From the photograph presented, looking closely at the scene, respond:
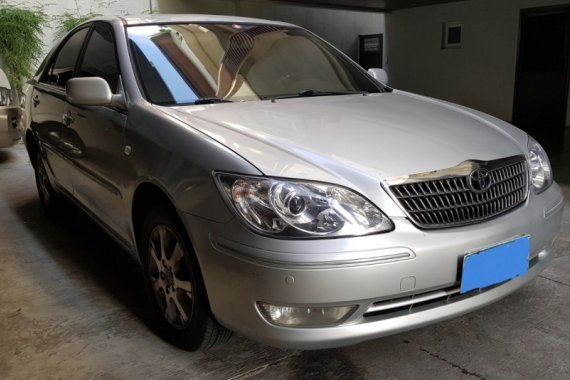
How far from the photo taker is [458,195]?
1.69 m

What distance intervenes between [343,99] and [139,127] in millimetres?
962

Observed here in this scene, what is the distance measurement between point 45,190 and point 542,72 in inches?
328

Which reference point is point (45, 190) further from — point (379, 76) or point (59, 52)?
point (379, 76)

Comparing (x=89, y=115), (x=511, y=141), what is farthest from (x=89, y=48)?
(x=511, y=141)

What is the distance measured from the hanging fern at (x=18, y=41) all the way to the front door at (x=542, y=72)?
7.97m

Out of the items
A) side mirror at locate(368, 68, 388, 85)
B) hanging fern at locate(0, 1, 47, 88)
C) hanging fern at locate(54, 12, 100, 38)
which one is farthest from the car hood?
hanging fern at locate(54, 12, 100, 38)

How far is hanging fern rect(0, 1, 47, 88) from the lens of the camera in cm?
792

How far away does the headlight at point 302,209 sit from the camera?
5.03 feet

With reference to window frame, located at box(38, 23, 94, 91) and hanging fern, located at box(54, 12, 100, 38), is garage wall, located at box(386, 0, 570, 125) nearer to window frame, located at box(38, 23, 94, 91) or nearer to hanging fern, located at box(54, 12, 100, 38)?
hanging fern, located at box(54, 12, 100, 38)

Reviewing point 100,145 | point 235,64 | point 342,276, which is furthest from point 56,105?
point 342,276

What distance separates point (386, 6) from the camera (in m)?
10.9

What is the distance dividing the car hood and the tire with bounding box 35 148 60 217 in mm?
1973

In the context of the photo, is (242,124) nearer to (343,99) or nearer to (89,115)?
(343,99)

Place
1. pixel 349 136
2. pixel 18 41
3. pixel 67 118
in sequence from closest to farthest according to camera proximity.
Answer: pixel 349 136 → pixel 67 118 → pixel 18 41
